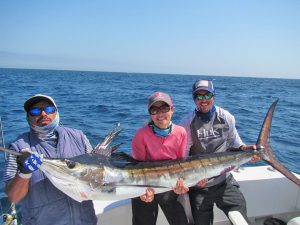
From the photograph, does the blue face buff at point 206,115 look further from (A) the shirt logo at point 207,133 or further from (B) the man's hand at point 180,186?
(B) the man's hand at point 180,186

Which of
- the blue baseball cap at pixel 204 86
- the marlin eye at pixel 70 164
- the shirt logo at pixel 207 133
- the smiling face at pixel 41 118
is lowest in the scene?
the marlin eye at pixel 70 164

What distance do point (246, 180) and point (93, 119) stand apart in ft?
27.0

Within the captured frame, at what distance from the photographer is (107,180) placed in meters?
2.31

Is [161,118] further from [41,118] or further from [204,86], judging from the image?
[41,118]

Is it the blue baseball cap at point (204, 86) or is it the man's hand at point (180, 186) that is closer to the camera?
the man's hand at point (180, 186)

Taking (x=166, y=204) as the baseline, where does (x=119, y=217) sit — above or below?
below

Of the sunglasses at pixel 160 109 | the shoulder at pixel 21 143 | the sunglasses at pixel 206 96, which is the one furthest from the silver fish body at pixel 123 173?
the sunglasses at pixel 206 96

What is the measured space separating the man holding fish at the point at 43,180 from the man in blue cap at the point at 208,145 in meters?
1.28

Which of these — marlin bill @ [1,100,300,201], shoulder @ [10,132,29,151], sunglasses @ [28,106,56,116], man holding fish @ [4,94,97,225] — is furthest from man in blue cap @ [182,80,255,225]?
shoulder @ [10,132,29,151]

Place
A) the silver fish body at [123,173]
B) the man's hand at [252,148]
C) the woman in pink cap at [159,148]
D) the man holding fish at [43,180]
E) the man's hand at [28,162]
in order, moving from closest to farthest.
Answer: the man's hand at [28,162], the man holding fish at [43,180], the silver fish body at [123,173], the woman in pink cap at [159,148], the man's hand at [252,148]

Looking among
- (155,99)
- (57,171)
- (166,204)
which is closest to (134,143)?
(155,99)

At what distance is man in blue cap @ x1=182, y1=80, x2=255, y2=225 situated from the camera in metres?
3.03

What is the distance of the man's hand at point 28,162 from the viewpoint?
1.80m

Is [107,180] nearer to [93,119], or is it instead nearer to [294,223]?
[294,223]
